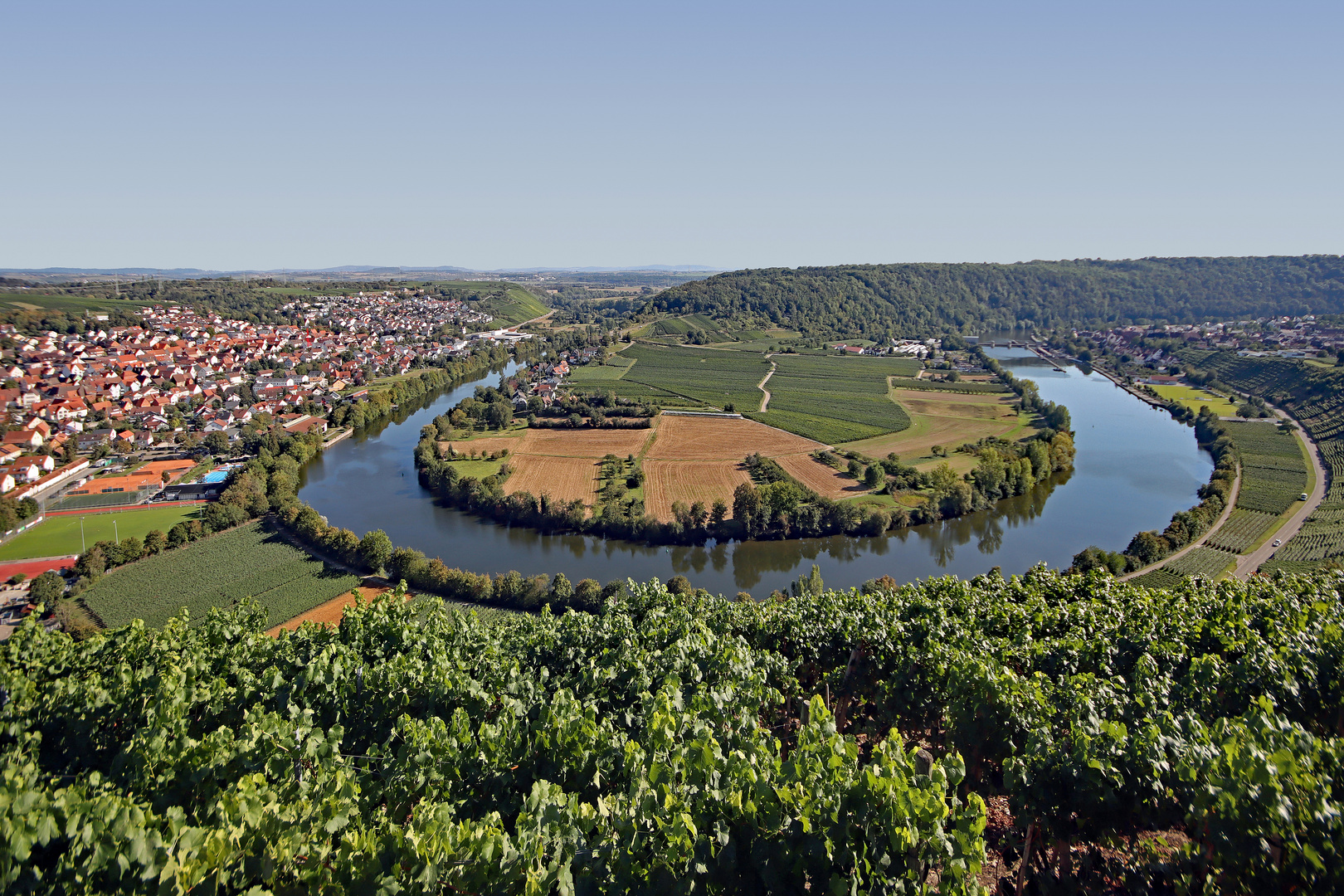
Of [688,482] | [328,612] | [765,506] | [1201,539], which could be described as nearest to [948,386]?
[1201,539]

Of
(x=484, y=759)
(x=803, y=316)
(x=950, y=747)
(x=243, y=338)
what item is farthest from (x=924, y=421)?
(x=243, y=338)

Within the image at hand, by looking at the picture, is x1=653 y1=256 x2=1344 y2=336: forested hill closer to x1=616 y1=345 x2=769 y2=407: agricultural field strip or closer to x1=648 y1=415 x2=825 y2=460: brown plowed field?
x1=616 y1=345 x2=769 y2=407: agricultural field strip

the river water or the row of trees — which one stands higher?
the row of trees

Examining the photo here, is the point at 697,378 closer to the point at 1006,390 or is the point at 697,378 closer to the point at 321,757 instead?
the point at 1006,390

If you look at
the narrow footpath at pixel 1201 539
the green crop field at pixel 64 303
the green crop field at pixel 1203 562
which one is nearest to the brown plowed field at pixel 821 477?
the narrow footpath at pixel 1201 539

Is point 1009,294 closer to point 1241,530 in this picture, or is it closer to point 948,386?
point 948,386

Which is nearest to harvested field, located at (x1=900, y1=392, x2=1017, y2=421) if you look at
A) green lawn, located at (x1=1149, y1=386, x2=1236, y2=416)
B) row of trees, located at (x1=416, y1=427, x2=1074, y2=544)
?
row of trees, located at (x1=416, y1=427, x2=1074, y2=544)
